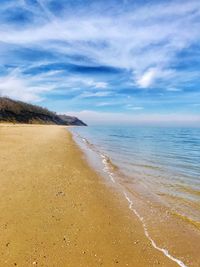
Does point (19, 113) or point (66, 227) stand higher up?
point (19, 113)

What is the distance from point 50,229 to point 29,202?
73.9 inches

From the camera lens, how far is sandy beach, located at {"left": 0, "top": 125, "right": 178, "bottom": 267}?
5074 mm

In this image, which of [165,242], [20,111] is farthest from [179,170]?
[20,111]

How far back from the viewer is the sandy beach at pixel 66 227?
5074 mm

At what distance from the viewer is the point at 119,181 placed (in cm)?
1268

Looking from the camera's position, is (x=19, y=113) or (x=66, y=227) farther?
(x=19, y=113)

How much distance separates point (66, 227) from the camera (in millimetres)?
6305

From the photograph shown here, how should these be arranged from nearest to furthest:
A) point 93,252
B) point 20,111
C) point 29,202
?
1. point 93,252
2. point 29,202
3. point 20,111

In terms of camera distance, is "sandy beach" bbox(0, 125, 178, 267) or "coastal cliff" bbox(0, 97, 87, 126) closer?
"sandy beach" bbox(0, 125, 178, 267)

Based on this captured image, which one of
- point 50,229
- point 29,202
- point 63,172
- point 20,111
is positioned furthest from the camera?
point 20,111

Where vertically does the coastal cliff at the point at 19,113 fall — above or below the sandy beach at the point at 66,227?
above

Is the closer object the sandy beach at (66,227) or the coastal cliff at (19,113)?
the sandy beach at (66,227)

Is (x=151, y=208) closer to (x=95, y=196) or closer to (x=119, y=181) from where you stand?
(x=95, y=196)

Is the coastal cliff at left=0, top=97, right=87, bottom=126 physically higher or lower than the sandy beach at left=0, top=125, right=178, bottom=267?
higher
